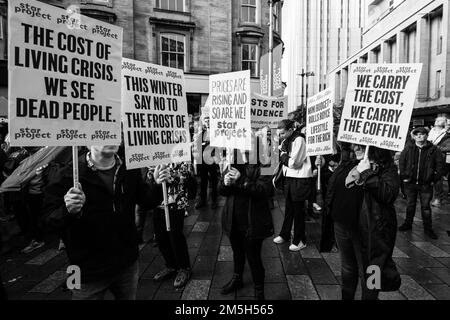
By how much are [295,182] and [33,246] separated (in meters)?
4.56

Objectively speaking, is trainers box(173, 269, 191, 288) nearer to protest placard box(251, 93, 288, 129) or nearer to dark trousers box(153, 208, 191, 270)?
dark trousers box(153, 208, 191, 270)

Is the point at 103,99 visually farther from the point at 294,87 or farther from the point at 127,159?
the point at 294,87

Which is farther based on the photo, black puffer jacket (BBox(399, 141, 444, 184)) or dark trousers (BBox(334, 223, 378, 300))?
black puffer jacket (BBox(399, 141, 444, 184))

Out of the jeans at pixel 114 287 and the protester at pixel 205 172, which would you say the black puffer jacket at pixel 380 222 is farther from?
the protester at pixel 205 172

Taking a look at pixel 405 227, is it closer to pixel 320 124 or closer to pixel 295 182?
pixel 295 182

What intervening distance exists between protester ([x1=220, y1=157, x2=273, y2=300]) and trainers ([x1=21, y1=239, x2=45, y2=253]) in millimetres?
3648

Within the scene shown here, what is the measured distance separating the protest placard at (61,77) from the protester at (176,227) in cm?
144

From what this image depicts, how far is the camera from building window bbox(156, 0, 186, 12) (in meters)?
18.9

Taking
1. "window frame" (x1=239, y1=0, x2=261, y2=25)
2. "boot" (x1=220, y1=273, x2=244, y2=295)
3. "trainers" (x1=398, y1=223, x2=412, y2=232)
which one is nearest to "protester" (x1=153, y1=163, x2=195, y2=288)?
"boot" (x1=220, y1=273, x2=244, y2=295)

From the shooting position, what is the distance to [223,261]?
453 cm

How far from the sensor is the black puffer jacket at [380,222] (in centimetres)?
265

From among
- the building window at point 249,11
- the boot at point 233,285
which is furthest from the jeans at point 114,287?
the building window at point 249,11

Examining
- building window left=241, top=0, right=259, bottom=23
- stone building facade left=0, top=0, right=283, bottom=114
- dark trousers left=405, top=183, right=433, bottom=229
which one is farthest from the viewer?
building window left=241, top=0, right=259, bottom=23

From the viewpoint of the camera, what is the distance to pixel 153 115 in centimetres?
306
